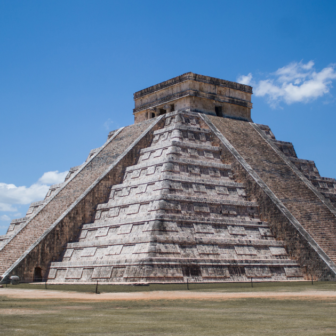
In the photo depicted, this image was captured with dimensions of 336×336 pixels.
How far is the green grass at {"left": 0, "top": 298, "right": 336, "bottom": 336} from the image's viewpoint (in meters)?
5.58

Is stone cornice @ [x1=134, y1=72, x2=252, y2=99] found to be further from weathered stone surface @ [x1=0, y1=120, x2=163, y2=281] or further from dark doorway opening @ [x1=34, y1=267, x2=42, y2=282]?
dark doorway opening @ [x1=34, y1=267, x2=42, y2=282]

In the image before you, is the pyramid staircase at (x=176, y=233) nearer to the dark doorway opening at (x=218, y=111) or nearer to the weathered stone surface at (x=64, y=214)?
the weathered stone surface at (x=64, y=214)

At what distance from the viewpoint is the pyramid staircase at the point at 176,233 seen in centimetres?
1434

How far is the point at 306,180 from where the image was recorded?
1984 centimetres

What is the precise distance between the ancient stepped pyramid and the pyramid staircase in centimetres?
4

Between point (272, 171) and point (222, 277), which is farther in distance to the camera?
point (272, 171)

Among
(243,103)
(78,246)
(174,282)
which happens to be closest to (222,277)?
(174,282)

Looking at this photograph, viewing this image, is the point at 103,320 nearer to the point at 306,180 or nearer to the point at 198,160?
the point at 198,160

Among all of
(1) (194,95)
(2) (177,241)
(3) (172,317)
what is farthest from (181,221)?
(1) (194,95)

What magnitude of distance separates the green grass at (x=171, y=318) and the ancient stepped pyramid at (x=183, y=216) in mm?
5163

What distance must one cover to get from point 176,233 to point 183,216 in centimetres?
75

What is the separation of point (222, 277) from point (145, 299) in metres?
5.24

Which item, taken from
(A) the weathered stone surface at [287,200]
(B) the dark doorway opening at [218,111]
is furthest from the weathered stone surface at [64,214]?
(A) the weathered stone surface at [287,200]

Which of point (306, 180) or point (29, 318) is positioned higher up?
point (306, 180)
